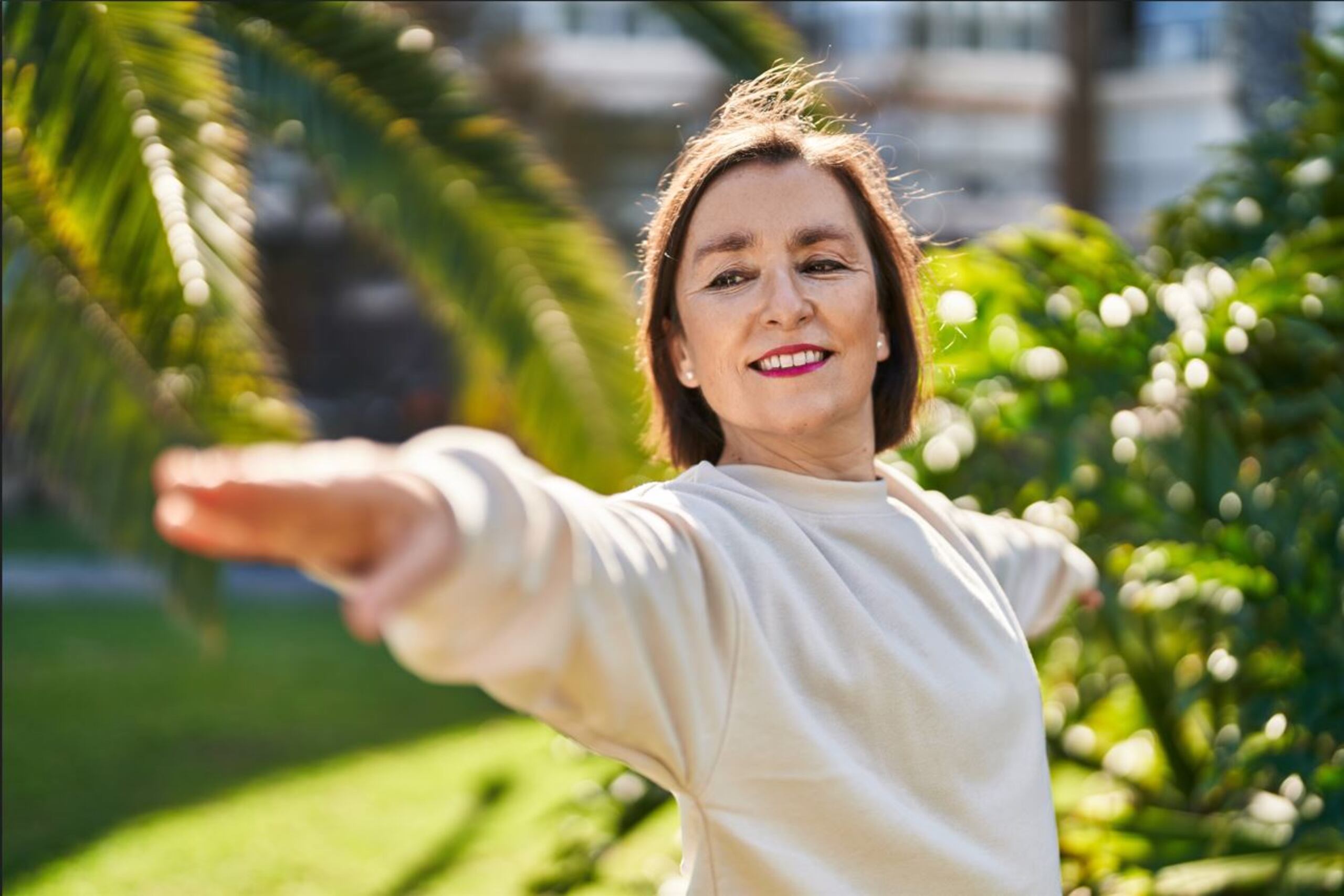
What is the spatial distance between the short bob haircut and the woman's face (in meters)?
0.03

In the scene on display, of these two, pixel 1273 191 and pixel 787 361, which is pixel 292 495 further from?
pixel 1273 191

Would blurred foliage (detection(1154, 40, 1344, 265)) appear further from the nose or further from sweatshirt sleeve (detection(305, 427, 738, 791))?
sweatshirt sleeve (detection(305, 427, 738, 791))

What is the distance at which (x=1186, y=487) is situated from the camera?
3.52m

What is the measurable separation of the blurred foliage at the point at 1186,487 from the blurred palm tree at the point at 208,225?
4.28 ft

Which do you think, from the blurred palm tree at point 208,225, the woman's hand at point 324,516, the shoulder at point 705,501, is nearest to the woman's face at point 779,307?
the shoulder at point 705,501

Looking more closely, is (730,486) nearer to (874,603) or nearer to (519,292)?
(874,603)

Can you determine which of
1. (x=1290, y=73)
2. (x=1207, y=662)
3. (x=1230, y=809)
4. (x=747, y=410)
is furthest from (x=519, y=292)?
(x=1290, y=73)

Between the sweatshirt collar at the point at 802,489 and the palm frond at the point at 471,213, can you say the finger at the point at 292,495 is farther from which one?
the palm frond at the point at 471,213

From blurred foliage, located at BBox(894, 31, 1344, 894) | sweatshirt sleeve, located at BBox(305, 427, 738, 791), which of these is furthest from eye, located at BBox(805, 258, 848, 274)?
blurred foliage, located at BBox(894, 31, 1344, 894)

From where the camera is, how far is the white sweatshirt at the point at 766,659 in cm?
105

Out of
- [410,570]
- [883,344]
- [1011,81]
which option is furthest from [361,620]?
[1011,81]

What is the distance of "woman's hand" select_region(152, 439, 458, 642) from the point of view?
35.0 inches

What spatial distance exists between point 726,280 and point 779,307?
10cm

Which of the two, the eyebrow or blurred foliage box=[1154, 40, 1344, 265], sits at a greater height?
the eyebrow
